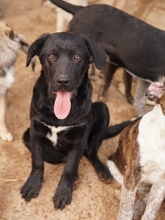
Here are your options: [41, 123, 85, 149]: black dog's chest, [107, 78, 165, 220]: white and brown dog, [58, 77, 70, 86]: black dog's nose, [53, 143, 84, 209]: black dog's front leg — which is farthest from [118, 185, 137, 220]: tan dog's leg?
[58, 77, 70, 86]: black dog's nose

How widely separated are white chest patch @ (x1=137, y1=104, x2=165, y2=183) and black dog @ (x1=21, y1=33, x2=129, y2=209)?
586mm

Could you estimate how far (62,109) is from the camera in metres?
2.83

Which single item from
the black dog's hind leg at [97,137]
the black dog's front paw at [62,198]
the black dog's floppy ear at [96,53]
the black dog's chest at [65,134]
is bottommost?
the black dog's front paw at [62,198]

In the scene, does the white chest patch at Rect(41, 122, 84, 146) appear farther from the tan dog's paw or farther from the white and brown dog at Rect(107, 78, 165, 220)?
the tan dog's paw

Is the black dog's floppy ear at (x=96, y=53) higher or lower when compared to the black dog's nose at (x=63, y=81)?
higher

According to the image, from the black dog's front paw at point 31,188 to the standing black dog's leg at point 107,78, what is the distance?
1.93m

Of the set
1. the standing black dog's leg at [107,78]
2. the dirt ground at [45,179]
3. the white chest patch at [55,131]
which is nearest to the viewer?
the white chest patch at [55,131]

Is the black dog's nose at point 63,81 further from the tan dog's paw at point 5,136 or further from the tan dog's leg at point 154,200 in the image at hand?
the tan dog's paw at point 5,136

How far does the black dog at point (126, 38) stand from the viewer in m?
3.96

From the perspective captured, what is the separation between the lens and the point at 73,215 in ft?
10.2

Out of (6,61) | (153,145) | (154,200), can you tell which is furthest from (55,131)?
(6,61)

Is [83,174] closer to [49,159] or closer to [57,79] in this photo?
[49,159]

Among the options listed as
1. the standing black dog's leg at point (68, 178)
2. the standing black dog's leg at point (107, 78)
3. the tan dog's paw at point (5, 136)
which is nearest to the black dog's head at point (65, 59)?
the standing black dog's leg at point (68, 178)

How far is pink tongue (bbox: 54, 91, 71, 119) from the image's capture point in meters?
2.82
